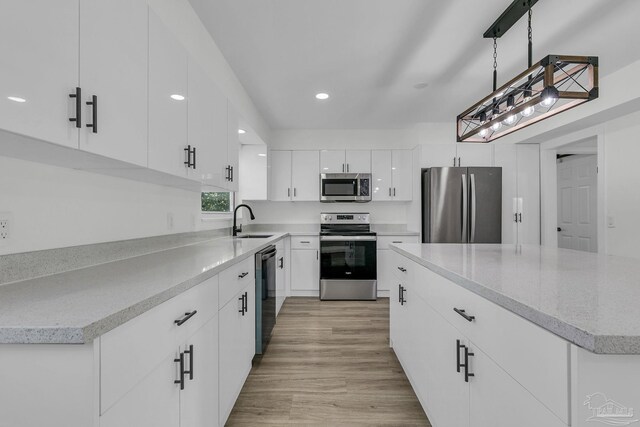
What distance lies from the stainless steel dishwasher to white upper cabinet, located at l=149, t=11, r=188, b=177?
38.4 inches

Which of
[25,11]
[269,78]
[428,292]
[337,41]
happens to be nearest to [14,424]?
[25,11]

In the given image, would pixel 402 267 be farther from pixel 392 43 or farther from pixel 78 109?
pixel 78 109

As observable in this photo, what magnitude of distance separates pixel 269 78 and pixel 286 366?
2.52m

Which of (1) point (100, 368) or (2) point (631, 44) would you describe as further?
(2) point (631, 44)

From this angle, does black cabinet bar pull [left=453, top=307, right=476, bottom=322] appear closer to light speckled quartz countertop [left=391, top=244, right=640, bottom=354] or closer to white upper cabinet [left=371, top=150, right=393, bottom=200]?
light speckled quartz countertop [left=391, top=244, right=640, bottom=354]

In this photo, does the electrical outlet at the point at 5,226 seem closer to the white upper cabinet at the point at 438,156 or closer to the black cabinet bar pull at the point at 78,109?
the black cabinet bar pull at the point at 78,109

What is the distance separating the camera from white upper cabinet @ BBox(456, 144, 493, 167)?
14.1 ft

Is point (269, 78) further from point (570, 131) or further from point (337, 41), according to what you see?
point (570, 131)

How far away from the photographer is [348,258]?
4320mm

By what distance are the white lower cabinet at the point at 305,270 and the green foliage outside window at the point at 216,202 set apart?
112 cm

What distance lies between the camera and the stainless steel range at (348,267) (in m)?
4.29

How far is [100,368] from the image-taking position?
2.35 feet

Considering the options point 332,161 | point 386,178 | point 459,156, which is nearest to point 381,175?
point 386,178

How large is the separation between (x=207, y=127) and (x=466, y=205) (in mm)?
3277
